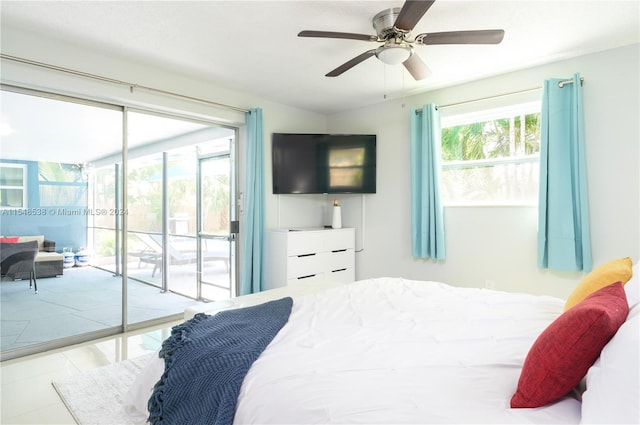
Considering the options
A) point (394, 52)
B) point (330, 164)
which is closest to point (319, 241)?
point (330, 164)

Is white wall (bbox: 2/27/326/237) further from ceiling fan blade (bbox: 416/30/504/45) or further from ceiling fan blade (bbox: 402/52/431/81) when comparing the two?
ceiling fan blade (bbox: 416/30/504/45)

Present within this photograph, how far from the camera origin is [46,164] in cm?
299

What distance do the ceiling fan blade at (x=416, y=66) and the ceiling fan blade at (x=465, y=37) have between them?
0.93 ft

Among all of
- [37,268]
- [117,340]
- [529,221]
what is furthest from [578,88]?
[37,268]

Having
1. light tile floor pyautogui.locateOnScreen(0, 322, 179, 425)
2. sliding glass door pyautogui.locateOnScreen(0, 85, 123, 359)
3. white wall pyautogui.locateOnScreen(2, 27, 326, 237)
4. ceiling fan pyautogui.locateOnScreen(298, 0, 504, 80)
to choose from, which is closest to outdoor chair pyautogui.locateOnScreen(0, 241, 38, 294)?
sliding glass door pyautogui.locateOnScreen(0, 85, 123, 359)

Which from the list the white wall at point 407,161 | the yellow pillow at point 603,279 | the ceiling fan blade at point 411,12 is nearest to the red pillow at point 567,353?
the yellow pillow at point 603,279

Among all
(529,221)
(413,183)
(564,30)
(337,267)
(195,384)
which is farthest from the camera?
(337,267)

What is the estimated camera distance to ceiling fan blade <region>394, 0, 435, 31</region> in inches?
70.5

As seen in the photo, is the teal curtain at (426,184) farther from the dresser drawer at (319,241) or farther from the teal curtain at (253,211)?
the teal curtain at (253,211)

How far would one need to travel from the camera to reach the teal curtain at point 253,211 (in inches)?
158

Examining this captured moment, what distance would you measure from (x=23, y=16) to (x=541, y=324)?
3610 mm

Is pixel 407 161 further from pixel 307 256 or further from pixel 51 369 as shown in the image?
pixel 51 369

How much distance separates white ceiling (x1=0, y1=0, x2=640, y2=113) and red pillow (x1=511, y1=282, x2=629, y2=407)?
2054mm

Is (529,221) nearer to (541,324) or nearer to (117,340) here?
(541,324)
